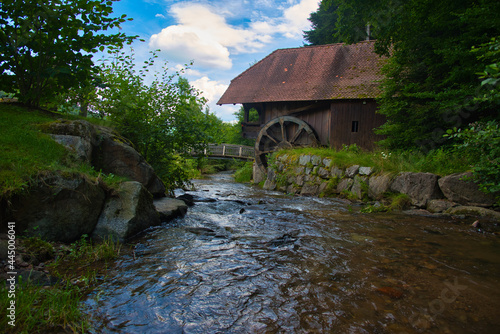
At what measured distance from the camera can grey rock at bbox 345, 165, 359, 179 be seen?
8427 mm

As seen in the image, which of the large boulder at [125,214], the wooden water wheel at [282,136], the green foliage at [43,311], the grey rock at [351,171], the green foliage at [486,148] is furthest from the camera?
the wooden water wheel at [282,136]

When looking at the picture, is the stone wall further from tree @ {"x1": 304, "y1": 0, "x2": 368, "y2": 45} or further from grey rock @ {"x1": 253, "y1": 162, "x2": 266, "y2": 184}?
tree @ {"x1": 304, "y1": 0, "x2": 368, "y2": 45}

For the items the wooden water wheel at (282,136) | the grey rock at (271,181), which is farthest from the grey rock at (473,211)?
the wooden water wheel at (282,136)

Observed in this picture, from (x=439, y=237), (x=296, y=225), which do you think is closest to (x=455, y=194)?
(x=439, y=237)

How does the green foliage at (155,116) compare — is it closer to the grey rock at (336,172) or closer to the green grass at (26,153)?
the green grass at (26,153)

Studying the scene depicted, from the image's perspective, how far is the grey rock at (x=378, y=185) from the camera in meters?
7.05

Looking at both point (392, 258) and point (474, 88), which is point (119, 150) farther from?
point (474, 88)

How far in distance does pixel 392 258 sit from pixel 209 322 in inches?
87.5

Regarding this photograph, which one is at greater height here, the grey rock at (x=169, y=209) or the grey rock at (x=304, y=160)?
the grey rock at (x=304, y=160)

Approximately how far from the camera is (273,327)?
195 centimetres

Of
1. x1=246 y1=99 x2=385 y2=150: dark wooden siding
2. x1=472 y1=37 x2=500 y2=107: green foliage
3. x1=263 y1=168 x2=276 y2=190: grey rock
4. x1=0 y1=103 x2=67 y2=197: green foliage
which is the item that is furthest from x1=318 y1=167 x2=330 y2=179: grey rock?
x1=0 y1=103 x2=67 y2=197: green foliage

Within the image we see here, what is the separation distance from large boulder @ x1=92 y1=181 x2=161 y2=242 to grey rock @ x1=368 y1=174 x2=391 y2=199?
5498 mm

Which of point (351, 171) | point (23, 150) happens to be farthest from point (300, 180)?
point (23, 150)

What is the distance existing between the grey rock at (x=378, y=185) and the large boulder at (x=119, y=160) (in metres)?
5.48
